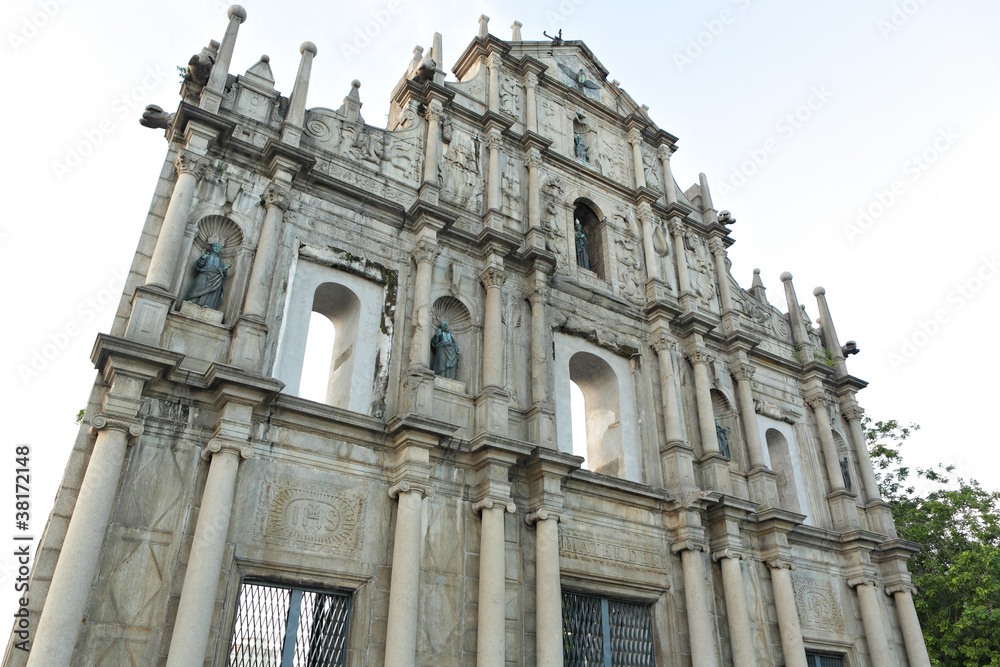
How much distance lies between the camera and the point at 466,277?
13.2 meters

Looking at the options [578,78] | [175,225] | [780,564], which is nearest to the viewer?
[175,225]

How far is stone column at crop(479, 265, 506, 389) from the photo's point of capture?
1203 centimetres

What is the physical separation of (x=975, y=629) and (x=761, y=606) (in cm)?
698

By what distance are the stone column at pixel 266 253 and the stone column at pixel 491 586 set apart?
4.17m

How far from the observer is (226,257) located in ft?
36.6

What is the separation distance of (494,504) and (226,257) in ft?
17.4

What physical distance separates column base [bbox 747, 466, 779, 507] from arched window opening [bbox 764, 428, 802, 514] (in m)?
1.62

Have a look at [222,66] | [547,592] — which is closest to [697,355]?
[547,592]

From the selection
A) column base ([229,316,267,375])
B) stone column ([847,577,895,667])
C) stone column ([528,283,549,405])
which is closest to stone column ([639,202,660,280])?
stone column ([528,283,549,405])

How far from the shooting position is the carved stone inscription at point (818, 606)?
1407 cm

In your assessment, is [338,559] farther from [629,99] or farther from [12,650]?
[629,99]

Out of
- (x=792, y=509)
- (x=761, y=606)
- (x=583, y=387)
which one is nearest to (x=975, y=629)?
(x=792, y=509)

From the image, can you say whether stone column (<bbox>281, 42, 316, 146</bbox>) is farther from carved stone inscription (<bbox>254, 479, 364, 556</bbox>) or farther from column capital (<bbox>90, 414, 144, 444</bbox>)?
carved stone inscription (<bbox>254, 479, 364, 556</bbox>)

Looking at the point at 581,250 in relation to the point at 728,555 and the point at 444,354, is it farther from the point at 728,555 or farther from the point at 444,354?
the point at 728,555
